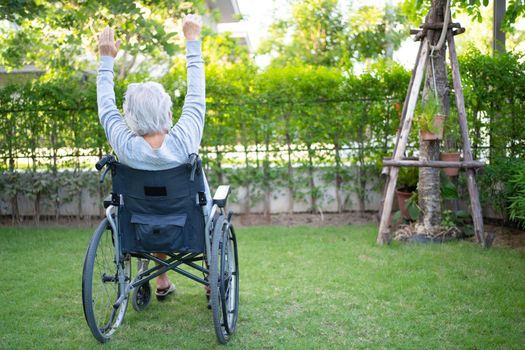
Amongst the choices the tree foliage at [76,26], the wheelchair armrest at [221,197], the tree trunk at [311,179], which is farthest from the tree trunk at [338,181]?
the wheelchair armrest at [221,197]

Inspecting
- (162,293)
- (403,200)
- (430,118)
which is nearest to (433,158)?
(430,118)

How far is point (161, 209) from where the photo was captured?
285 cm

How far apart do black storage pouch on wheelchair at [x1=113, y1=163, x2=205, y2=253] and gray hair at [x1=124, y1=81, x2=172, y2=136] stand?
234 mm

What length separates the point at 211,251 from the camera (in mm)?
2820

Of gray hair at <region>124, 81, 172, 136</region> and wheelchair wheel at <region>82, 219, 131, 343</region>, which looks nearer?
wheelchair wheel at <region>82, 219, 131, 343</region>

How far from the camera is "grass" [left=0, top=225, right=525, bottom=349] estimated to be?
2979 mm

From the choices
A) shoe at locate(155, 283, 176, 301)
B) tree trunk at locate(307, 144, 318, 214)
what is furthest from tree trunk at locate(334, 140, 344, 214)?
shoe at locate(155, 283, 176, 301)

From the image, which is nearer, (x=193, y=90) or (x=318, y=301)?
(x=193, y=90)

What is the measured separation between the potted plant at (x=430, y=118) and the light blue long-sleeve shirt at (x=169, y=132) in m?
2.41

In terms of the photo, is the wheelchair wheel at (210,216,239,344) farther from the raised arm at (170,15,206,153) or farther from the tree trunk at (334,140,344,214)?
the tree trunk at (334,140,344,214)

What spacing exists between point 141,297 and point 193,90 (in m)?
1.29

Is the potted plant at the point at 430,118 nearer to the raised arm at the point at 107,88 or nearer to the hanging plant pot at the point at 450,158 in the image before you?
the hanging plant pot at the point at 450,158

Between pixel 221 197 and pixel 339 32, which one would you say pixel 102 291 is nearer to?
pixel 221 197

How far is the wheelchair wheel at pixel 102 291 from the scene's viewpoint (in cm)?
267
